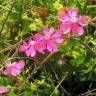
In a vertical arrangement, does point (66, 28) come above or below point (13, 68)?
above

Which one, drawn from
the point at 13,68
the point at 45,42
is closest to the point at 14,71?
the point at 13,68

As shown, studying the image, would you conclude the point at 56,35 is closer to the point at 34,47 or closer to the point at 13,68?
the point at 34,47

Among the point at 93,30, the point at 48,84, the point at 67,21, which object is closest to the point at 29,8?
the point at 93,30

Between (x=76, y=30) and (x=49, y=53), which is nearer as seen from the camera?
(x=76, y=30)

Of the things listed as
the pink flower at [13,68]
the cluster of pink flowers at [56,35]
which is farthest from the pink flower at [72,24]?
the pink flower at [13,68]

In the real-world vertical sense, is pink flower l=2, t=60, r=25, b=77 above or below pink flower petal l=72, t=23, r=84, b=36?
below

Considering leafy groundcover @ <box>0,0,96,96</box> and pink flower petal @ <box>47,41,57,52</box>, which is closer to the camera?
pink flower petal @ <box>47,41,57,52</box>

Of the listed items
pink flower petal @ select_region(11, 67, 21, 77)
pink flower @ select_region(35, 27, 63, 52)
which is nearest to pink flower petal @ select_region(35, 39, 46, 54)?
pink flower @ select_region(35, 27, 63, 52)

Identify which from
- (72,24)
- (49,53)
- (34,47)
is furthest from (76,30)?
(49,53)

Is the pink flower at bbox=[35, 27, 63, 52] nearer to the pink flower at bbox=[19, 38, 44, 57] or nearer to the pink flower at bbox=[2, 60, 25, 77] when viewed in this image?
the pink flower at bbox=[19, 38, 44, 57]

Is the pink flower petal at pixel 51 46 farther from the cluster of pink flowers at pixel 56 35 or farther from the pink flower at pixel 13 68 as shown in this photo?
the pink flower at pixel 13 68

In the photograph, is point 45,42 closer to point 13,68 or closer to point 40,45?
point 40,45
